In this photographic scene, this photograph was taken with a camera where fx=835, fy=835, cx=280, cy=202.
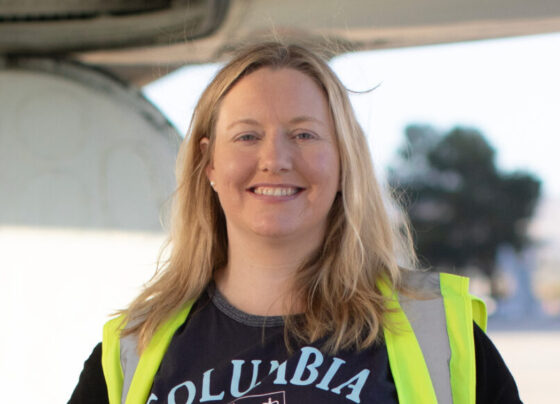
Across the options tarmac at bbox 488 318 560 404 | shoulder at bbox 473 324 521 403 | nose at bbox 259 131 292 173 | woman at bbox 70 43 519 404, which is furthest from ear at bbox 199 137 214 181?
tarmac at bbox 488 318 560 404

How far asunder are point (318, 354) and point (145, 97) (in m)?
3.37

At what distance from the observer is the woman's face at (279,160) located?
203 centimetres

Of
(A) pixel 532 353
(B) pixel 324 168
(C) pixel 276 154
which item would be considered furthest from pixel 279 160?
(A) pixel 532 353

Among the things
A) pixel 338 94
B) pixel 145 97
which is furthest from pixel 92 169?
pixel 338 94

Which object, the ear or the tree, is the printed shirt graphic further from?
the tree

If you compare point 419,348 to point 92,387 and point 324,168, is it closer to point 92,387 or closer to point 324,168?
point 324,168

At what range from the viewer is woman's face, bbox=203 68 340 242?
6.66ft

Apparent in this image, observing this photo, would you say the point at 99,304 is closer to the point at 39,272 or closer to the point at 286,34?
the point at 39,272

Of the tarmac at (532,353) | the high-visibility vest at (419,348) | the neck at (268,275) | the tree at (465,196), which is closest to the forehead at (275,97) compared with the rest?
the neck at (268,275)

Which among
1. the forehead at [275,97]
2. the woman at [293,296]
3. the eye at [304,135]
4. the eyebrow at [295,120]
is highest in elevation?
the forehead at [275,97]

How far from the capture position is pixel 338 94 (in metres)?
2.15

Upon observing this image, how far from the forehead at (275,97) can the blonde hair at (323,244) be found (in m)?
0.02

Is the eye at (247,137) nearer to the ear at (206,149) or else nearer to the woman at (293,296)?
the woman at (293,296)

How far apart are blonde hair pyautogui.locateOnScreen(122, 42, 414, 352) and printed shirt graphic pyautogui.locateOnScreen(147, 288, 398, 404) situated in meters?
0.05
